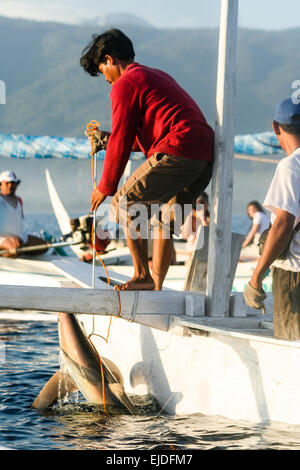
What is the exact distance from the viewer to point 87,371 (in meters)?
5.36

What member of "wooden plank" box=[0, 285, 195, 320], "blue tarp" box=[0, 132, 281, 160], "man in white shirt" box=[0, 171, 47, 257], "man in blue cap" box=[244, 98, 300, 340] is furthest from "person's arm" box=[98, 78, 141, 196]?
"blue tarp" box=[0, 132, 281, 160]

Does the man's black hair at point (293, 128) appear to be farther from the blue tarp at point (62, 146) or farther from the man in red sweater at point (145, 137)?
the blue tarp at point (62, 146)

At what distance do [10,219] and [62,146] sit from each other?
17.3ft

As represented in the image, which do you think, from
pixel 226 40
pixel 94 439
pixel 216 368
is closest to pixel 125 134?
pixel 226 40

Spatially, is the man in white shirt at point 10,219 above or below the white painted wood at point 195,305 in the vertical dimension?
above

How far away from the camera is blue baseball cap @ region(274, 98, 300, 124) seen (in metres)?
3.94

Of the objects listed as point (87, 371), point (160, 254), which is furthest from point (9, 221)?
point (160, 254)

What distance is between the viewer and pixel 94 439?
471 centimetres

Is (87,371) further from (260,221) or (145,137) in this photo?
(260,221)

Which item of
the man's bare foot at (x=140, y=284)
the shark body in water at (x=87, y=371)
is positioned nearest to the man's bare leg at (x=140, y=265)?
the man's bare foot at (x=140, y=284)

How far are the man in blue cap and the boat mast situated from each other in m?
0.68

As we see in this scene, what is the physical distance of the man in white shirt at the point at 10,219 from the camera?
37.8 ft

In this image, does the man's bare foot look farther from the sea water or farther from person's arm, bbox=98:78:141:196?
the sea water
